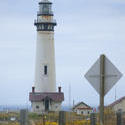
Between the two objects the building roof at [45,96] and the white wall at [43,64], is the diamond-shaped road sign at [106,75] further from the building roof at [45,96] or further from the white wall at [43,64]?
the white wall at [43,64]

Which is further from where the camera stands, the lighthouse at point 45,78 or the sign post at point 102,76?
the lighthouse at point 45,78

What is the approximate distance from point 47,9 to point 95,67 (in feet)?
166

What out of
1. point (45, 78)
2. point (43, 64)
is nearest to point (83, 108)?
point (45, 78)

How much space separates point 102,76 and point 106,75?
9 cm

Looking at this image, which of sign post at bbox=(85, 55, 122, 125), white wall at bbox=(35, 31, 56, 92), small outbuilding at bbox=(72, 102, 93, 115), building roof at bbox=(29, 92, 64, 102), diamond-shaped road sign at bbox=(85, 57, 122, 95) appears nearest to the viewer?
diamond-shaped road sign at bbox=(85, 57, 122, 95)

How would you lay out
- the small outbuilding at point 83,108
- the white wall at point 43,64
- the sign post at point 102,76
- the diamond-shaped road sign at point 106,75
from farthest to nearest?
the white wall at point 43,64 < the small outbuilding at point 83,108 < the sign post at point 102,76 < the diamond-shaped road sign at point 106,75

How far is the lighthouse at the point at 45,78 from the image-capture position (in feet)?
197

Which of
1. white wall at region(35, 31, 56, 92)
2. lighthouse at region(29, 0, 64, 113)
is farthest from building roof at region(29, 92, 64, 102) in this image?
white wall at region(35, 31, 56, 92)

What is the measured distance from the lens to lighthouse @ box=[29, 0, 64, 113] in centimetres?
6003

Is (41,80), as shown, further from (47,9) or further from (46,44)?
(47,9)

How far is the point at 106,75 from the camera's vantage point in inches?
542

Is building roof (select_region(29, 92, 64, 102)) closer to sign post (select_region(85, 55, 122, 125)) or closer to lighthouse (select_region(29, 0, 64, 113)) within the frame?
lighthouse (select_region(29, 0, 64, 113))

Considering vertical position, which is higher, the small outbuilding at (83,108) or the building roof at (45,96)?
the building roof at (45,96)

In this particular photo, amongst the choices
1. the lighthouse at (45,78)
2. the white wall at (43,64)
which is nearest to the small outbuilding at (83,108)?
the lighthouse at (45,78)
